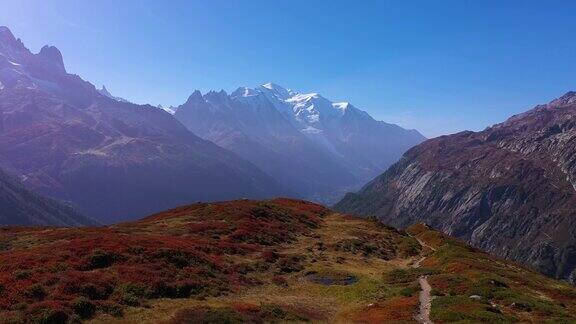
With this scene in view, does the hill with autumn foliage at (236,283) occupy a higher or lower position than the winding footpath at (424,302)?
lower

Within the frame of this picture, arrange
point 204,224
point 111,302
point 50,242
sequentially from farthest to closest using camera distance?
point 204,224 → point 50,242 → point 111,302

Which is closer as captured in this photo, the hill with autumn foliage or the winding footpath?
the hill with autumn foliage

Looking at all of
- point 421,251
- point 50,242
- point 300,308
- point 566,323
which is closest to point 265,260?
point 300,308

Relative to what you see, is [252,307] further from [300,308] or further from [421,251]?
[421,251]

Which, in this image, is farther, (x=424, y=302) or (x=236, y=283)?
(x=236, y=283)

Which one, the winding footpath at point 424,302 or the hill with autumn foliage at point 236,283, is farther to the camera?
the winding footpath at point 424,302

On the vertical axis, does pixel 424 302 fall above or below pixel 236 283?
above

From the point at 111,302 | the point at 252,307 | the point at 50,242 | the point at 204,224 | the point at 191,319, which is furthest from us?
the point at 204,224

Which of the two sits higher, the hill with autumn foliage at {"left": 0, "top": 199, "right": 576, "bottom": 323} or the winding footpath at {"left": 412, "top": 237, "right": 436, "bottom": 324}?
the winding footpath at {"left": 412, "top": 237, "right": 436, "bottom": 324}
